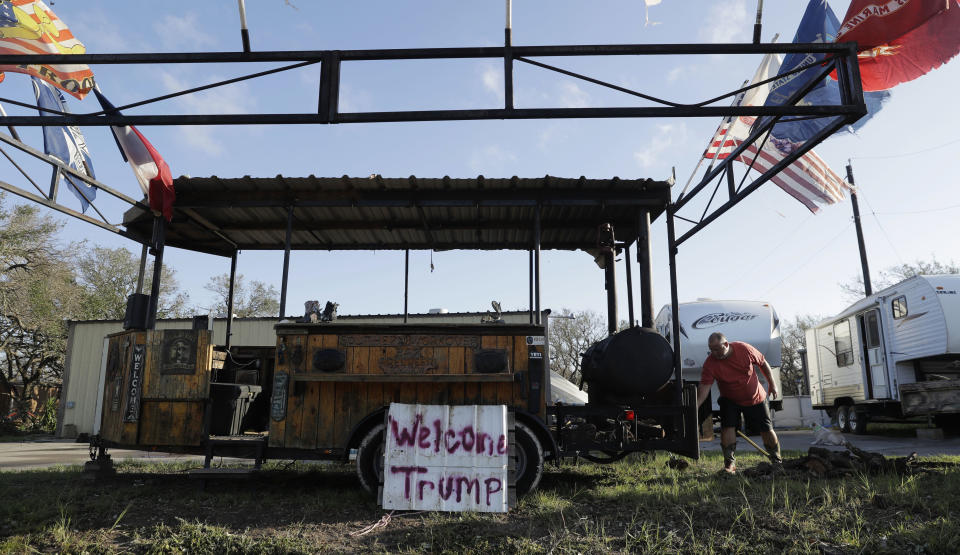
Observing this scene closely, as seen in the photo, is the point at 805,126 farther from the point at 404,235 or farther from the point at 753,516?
the point at 404,235

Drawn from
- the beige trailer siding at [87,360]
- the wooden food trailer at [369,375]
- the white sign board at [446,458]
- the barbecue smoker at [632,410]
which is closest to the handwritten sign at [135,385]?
the wooden food trailer at [369,375]

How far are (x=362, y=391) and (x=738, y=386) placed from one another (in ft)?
14.1

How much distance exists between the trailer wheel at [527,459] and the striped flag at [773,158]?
3.77 meters

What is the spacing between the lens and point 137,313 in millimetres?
6637

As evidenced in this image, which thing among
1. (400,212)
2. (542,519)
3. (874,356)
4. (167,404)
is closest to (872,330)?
(874,356)

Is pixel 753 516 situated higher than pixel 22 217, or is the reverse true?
pixel 22 217

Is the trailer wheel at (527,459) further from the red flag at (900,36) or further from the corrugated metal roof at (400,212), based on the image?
the red flag at (900,36)

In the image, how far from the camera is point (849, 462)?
236 inches

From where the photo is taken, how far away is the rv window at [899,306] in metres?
12.2

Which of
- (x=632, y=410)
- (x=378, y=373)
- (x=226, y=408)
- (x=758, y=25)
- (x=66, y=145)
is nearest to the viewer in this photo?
(x=758, y=25)

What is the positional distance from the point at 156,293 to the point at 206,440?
2.03 m

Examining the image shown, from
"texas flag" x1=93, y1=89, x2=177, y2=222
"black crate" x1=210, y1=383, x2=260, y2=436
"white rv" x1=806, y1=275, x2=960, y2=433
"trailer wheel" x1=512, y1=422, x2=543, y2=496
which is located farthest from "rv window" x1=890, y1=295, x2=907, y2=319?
"texas flag" x1=93, y1=89, x2=177, y2=222

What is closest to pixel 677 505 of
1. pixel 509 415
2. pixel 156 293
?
pixel 509 415

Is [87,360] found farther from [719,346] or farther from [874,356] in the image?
[874,356]
